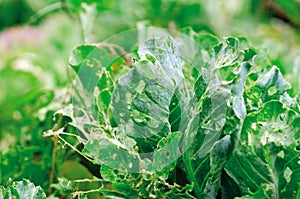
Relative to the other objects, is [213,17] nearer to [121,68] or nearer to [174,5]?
[174,5]

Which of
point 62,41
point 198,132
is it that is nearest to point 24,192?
point 198,132

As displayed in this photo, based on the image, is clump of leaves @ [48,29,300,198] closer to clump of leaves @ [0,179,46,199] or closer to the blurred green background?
clump of leaves @ [0,179,46,199]

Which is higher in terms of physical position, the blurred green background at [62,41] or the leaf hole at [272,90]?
the leaf hole at [272,90]

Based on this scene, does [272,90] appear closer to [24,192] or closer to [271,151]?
[271,151]

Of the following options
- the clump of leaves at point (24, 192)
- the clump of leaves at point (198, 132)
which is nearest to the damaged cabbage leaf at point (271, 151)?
the clump of leaves at point (198, 132)

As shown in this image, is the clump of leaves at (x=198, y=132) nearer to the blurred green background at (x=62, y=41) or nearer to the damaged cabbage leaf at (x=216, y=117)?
the damaged cabbage leaf at (x=216, y=117)

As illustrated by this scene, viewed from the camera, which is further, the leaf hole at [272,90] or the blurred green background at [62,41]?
the blurred green background at [62,41]
